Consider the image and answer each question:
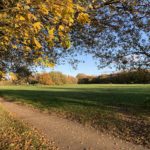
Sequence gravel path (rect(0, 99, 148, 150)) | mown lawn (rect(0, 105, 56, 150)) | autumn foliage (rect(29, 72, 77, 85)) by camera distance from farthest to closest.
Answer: autumn foliage (rect(29, 72, 77, 85))
gravel path (rect(0, 99, 148, 150))
mown lawn (rect(0, 105, 56, 150))

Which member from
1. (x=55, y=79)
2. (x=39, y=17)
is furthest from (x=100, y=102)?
(x=55, y=79)

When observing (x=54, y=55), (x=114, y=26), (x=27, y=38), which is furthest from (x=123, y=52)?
(x=27, y=38)

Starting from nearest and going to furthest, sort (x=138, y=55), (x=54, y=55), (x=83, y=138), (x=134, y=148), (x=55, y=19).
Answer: (x=55, y=19), (x=134, y=148), (x=83, y=138), (x=54, y=55), (x=138, y=55)

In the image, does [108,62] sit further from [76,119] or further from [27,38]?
[27,38]

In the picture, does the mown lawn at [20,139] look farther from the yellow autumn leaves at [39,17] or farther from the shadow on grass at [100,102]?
the shadow on grass at [100,102]

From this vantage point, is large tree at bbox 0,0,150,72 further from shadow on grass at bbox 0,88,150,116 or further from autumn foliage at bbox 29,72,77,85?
autumn foliage at bbox 29,72,77,85

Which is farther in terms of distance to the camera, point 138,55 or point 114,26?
point 138,55

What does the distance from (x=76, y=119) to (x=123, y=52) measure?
4.62 metres

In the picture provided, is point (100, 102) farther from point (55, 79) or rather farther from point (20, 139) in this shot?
point (55, 79)

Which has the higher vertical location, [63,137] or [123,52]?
[123,52]


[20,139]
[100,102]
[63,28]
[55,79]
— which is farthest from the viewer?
[55,79]

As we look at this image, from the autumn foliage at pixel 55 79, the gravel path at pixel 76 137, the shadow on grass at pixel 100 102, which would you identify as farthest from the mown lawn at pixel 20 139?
the autumn foliage at pixel 55 79

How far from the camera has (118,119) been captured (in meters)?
16.1

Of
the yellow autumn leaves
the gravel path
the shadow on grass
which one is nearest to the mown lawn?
the gravel path
